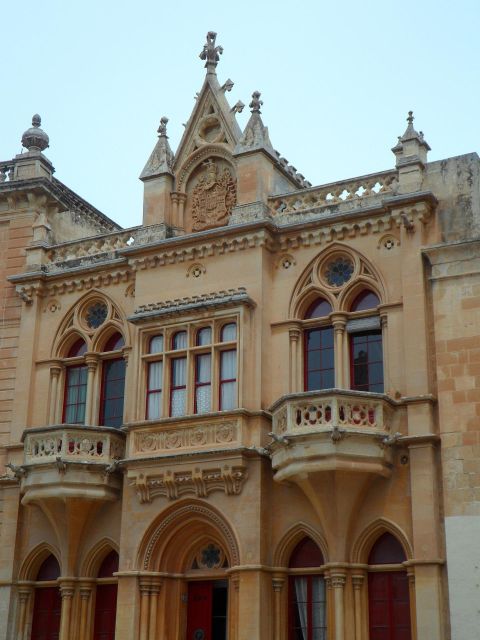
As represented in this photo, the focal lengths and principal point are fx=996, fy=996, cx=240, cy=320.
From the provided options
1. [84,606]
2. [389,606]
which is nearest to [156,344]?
[84,606]

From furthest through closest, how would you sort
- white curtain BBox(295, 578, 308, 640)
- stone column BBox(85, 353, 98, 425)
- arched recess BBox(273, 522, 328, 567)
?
stone column BBox(85, 353, 98, 425), arched recess BBox(273, 522, 328, 567), white curtain BBox(295, 578, 308, 640)

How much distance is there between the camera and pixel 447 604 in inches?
786

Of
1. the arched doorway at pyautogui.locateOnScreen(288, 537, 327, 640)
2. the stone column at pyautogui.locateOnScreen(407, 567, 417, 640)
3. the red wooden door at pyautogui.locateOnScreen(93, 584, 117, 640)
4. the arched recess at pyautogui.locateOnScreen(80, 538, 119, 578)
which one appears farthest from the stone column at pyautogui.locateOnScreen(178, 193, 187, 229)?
the stone column at pyautogui.locateOnScreen(407, 567, 417, 640)

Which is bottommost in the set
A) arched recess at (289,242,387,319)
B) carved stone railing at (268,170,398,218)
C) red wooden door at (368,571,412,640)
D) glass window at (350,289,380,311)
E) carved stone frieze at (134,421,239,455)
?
red wooden door at (368,571,412,640)

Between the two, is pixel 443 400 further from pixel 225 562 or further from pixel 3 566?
pixel 3 566

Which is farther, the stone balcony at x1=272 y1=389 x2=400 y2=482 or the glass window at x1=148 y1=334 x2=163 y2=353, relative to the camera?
the glass window at x1=148 y1=334 x2=163 y2=353

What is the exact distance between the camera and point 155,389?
24469mm

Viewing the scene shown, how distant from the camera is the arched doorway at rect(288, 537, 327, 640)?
2162 cm

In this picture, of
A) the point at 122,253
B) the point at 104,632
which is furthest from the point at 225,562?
the point at 122,253

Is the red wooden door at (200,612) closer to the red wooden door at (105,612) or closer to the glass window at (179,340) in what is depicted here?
the red wooden door at (105,612)

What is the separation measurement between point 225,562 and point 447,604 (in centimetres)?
562

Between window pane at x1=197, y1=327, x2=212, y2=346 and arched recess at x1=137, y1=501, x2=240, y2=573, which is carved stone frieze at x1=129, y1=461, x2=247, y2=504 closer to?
arched recess at x1=137, y1=501, x2=240, y2=573

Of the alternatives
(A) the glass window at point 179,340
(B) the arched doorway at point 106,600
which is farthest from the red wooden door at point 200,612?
(A) the glass window at point 179,340

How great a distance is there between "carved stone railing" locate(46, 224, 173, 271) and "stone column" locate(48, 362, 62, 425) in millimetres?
2824
